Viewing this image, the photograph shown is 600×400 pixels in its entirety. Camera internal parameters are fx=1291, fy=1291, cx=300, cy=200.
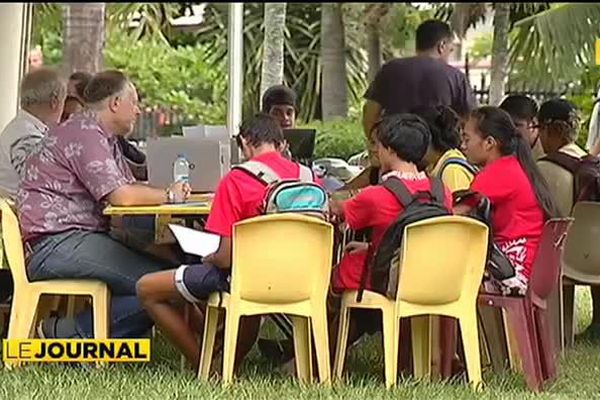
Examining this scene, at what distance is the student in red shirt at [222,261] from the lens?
204 inches

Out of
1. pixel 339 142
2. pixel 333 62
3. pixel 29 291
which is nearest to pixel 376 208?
pixel 29 291

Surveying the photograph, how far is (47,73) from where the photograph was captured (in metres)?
6.54

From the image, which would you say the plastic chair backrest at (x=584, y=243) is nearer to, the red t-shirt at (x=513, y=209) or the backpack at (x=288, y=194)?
the red t-shirt at (x=513, y=209)

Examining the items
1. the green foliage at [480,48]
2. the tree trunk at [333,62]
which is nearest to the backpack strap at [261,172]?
the tree trunk at [333,62]

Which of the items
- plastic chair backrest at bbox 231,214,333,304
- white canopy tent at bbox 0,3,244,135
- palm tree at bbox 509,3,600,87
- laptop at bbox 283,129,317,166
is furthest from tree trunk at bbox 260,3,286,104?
plastic chair backrest at bbox 231,214,333,304

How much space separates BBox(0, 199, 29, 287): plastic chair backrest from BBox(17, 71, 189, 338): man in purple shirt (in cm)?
4

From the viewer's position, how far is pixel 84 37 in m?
16.7

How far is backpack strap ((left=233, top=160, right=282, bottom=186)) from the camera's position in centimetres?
523

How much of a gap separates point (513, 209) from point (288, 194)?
115cm

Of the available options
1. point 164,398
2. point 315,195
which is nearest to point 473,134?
point 315,195

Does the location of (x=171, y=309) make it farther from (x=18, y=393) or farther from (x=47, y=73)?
(x=47, y=73)

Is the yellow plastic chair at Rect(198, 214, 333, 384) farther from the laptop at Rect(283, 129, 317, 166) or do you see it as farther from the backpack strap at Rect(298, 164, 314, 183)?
the laptop at Rect(283, 129, 317, 166)

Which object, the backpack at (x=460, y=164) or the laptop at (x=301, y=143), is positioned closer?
the backpack at (x=460, y=164)

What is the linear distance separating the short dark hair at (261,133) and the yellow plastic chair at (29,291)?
3.05ft
